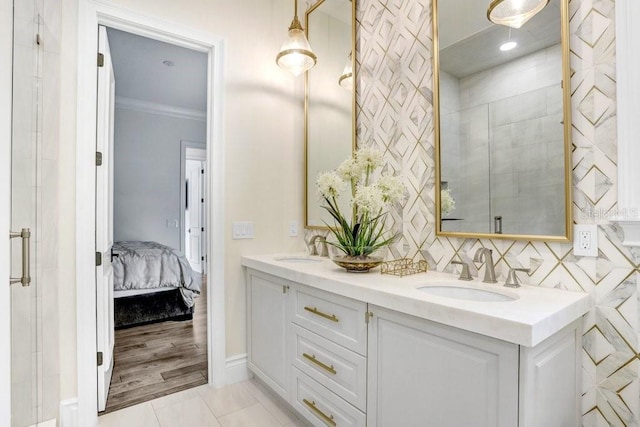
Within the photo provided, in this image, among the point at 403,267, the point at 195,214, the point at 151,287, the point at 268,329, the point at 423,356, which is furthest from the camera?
the point at 195,214

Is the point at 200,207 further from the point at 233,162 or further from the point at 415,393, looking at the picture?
the point at 415,393

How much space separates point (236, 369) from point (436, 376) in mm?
1609

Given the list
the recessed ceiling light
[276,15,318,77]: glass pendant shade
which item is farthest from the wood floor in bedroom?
the recessed ceiling light

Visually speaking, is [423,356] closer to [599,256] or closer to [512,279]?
[512,279]

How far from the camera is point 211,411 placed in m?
2.05

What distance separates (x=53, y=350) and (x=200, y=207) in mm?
4978

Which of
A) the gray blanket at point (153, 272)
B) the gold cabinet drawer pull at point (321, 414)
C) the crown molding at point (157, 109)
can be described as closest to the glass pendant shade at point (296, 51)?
the gold cabinet drawer pull at point (321, 414)

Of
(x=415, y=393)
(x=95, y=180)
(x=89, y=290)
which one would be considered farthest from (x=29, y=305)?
(x=415, y=393)

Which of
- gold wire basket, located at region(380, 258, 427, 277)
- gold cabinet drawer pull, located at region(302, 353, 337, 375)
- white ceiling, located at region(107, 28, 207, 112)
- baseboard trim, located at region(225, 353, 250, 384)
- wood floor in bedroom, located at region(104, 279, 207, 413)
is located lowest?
wood floor in bedroom, located at region(104, 279, 207, 413)

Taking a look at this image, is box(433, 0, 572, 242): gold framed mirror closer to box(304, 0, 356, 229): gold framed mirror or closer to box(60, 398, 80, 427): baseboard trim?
box(304, 0, 356, 229): gold framed mirror

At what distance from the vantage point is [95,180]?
1945mm

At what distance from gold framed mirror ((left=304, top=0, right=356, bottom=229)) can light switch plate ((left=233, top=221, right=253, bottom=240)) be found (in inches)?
18.1

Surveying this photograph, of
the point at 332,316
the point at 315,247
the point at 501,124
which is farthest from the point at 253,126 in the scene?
the point at 501,124

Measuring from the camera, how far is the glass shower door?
3.99 ft
